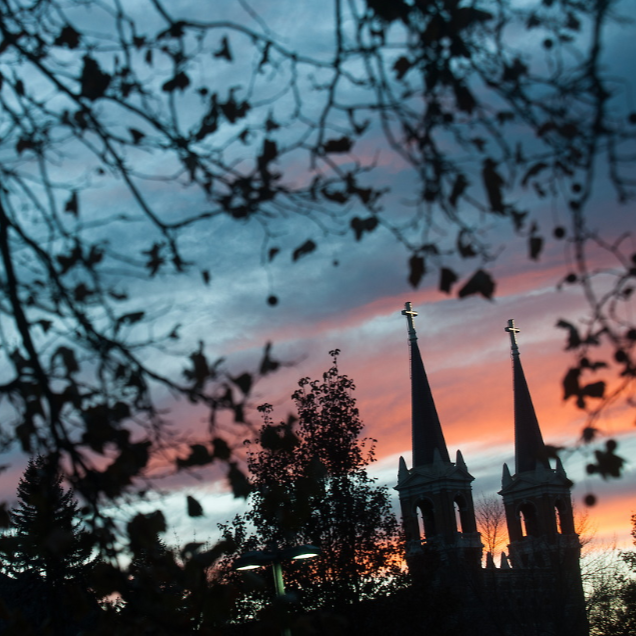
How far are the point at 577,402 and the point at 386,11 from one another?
8.06 feet

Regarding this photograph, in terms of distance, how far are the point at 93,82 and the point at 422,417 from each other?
47160mm

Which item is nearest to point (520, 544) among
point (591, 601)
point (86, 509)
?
point (591, 601)

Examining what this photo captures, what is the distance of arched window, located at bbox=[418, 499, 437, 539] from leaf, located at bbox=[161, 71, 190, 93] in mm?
45091

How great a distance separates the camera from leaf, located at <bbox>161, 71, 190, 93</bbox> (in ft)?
18.7

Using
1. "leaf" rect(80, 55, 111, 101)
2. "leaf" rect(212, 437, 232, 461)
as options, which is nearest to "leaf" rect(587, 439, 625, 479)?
"leaf" rect(212, 437, 232, 461)

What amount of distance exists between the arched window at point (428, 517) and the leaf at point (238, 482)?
1781 inches

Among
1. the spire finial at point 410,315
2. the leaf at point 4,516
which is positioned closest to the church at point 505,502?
the spire finial at point 410,315

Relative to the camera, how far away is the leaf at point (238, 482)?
486 centimetres

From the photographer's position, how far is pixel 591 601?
40.6 meters

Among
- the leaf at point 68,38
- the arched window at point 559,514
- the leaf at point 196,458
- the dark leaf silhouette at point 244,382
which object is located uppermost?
the arched window at point 559,514

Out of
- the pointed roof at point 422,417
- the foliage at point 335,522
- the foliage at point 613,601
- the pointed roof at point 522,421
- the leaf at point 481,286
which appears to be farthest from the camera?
the pointed roof at point 522,421

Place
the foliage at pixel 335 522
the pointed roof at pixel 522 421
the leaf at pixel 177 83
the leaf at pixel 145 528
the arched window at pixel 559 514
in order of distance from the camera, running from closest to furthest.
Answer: the leaf at pixel 145 528 → the leaf at pixel 177 83 → the foliage at pixel 335 522 → the arched window at pixel 559 514 → the pointed roof at pixel 522 421

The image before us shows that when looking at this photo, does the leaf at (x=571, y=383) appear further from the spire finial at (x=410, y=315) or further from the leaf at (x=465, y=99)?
the spire finial at (x=410, y=315)

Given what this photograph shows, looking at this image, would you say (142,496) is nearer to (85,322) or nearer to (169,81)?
(85,322)
